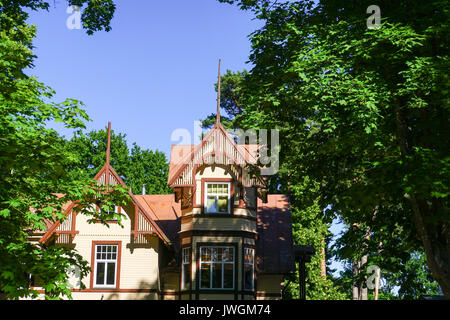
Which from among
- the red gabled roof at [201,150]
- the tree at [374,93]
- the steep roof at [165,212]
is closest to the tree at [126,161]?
the steep roof at [165,212]

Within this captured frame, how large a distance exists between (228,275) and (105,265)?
21.4 ft

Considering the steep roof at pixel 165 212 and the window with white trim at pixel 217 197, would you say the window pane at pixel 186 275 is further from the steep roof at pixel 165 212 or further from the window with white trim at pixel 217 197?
the window with white trim at pixel 217 197

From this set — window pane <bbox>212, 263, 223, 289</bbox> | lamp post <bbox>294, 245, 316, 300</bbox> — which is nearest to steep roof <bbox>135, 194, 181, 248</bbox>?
window pane <bbox>212, 263, 223, 289</bbox>

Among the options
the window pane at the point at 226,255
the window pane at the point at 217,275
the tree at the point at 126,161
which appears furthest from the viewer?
the tree at the point at 126,161

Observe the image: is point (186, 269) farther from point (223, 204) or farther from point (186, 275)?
point (223, 204)

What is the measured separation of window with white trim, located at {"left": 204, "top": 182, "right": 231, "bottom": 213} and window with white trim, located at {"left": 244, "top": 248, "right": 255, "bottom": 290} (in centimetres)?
241

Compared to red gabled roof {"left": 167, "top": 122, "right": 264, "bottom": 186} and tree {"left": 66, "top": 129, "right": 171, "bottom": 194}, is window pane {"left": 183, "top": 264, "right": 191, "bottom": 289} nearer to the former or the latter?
red gabled roof {"left": 167, "top": 122, "right": 264, "bottom": 186}

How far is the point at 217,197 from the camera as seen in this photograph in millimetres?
25594

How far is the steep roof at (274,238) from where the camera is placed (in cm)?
2648

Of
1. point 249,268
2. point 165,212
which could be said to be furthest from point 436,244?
point 165,212

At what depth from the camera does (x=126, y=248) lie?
25.8m

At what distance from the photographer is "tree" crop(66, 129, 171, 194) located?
1898 inches

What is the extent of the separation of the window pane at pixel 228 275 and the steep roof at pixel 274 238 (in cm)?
215

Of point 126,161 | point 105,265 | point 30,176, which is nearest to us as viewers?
point 30,176
